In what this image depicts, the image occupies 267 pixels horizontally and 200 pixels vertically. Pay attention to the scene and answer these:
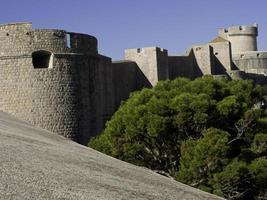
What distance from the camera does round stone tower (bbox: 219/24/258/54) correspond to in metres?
51.1

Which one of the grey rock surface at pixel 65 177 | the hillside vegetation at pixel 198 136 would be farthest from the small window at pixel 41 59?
the grey rock surface at pixel 65 177

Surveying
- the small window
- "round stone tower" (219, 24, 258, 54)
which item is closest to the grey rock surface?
the small window

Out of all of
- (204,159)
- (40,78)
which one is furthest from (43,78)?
(204,159)

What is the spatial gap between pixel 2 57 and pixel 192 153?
8371mm

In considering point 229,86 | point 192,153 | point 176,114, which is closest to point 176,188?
point 192,153

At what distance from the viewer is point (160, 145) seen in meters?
15.3

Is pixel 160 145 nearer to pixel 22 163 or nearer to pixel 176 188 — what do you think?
pixel 176 188

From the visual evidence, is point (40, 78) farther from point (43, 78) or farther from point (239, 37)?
point (239, 37)

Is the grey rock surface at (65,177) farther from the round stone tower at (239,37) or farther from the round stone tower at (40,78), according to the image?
the round stone tower at (239,37)

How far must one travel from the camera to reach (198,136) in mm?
15023

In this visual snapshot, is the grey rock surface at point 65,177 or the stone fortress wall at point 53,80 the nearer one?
the grey rock surface at point 65,177

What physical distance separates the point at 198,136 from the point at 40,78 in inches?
259

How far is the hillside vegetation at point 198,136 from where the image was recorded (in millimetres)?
13695

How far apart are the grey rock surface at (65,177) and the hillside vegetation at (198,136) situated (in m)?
4.41
